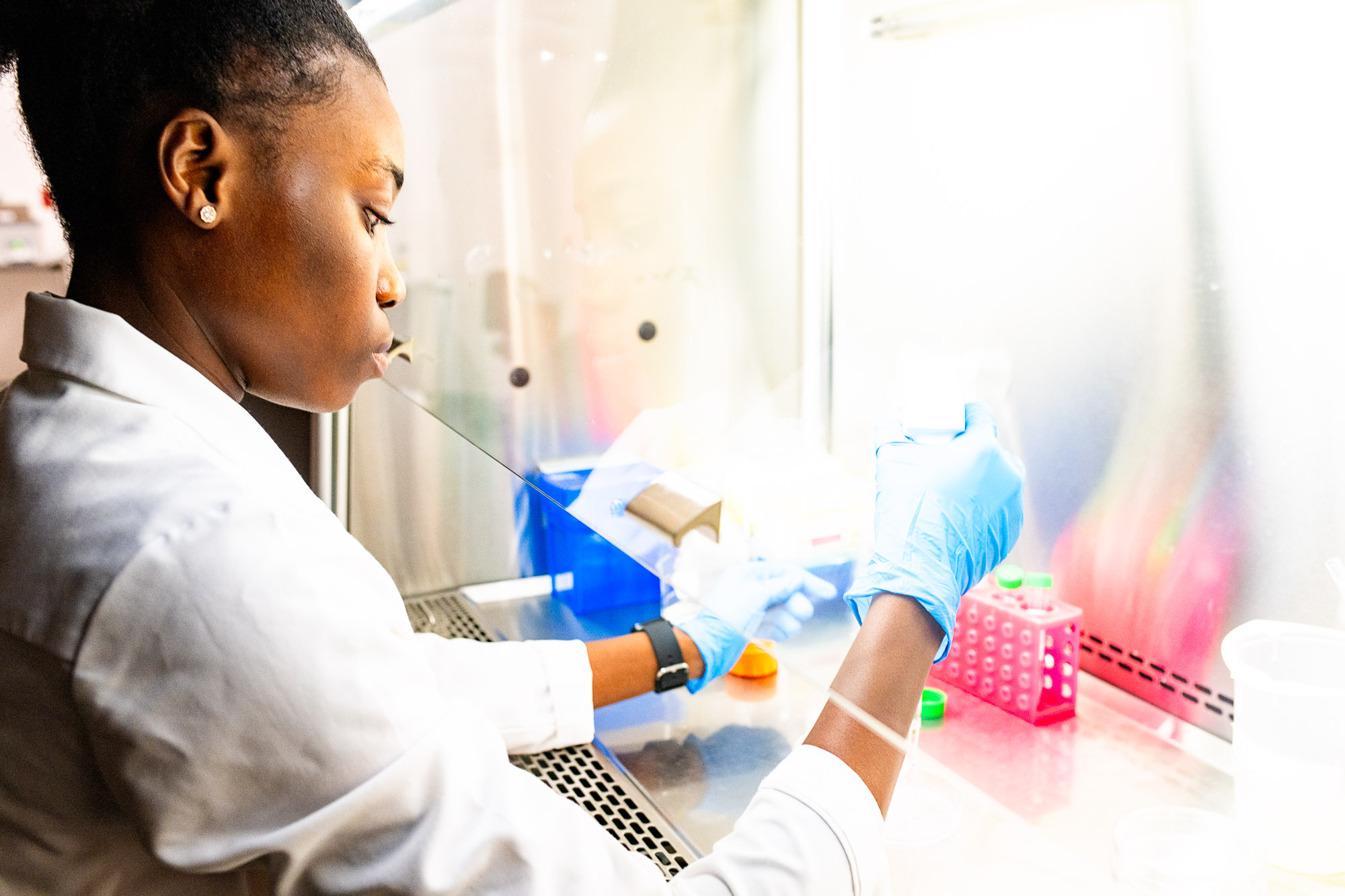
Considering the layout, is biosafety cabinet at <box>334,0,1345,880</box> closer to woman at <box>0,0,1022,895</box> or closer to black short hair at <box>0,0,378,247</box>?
Result: woman at <box>0,0,1022,895</box>

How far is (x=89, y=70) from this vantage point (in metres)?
0.71

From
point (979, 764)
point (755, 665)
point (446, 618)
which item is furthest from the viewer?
point (446, 618)

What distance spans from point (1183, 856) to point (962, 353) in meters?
0.69

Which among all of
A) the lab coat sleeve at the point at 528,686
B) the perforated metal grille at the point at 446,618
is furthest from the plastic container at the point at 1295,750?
the perforated metal grille at the point at 446,618

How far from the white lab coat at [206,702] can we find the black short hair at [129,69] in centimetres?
11

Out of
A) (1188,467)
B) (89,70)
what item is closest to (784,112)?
(1188,467)

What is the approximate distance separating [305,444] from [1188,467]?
1.77 meters

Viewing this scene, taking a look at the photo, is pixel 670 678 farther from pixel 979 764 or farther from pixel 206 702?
pixel 206 702

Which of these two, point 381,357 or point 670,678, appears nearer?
point 381,357

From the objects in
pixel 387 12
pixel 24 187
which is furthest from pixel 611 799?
pixel 24 187

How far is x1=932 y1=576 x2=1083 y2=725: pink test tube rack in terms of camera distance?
1199 millimetres

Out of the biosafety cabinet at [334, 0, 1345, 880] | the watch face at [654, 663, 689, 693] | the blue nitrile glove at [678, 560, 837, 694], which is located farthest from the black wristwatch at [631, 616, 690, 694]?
the blue nitrile glove at [678, 560, 837, 694]

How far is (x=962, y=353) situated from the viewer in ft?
4.55

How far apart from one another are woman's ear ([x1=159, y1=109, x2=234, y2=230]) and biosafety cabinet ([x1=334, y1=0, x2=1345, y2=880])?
1.54ft
